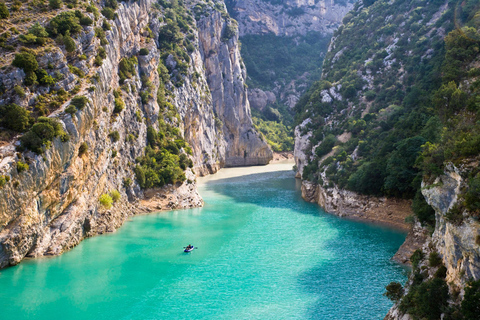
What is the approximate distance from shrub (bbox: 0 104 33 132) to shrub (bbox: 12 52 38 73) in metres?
4.76

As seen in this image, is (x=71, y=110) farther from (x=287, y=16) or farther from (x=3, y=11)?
(x=287, y=16)

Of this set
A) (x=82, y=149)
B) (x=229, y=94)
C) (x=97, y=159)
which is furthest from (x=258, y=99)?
(x=82, y=149)

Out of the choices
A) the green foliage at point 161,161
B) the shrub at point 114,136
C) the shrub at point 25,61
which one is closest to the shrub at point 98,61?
the shrub at point 114,136

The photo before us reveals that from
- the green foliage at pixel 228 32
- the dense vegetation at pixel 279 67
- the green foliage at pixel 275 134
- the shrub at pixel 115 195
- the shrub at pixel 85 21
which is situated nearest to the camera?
the shrub at pixel 85 21

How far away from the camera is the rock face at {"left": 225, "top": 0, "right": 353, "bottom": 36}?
524 ft

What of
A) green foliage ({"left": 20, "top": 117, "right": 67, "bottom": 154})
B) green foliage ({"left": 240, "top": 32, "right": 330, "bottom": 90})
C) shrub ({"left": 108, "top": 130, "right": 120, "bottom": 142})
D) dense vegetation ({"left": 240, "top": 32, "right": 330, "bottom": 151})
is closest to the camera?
green foliage ({"left": 20, "top": 117, "right": 67, "bottom": 154})

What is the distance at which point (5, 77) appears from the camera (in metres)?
34.5

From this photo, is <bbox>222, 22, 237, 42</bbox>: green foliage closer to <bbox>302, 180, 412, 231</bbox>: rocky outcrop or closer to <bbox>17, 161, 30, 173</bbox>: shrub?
<bbox>302, 180, 412, 231</bbox>: rocky outcrop

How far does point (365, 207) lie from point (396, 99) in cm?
1978

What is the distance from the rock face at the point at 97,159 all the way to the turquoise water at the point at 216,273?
232 centimetres

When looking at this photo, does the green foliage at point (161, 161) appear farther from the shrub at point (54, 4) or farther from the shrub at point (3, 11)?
the shrub at point (3, 11)

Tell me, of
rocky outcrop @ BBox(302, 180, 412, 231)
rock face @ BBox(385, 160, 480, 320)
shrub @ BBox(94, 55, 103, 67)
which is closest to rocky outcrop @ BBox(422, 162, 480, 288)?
rock face @ BBox(385, 160, 480, 320)

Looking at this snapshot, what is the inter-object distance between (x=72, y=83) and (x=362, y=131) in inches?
1645

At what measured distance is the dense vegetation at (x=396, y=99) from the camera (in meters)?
39.0
